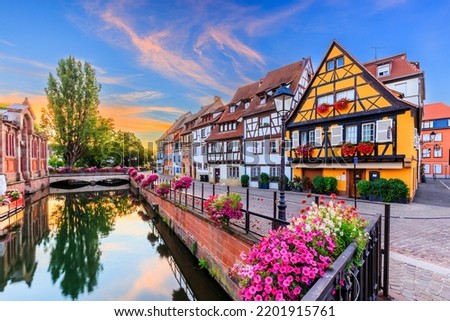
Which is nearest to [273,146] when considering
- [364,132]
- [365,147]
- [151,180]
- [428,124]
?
[364,132]

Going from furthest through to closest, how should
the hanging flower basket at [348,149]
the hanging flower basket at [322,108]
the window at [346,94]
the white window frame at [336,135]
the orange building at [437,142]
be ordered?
the orange building at [437,142]
the hanging flower basket at [322,108]
the white window frame at [336,135]
the window at [346,94]
the hanging flower basket at [348,149]

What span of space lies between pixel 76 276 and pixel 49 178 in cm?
3111

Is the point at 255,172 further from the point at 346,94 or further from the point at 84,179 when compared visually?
the point at 84,179

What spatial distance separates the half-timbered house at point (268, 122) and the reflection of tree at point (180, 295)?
1430 centimetres

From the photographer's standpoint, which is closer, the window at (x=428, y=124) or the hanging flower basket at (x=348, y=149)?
the hanging flower basket at (x=348, y=149)

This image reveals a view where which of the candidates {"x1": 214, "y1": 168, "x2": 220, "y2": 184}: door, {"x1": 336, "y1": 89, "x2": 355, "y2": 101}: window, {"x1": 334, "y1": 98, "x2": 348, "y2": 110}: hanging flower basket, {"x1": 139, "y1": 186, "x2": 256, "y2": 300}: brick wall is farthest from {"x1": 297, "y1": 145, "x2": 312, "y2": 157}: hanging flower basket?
{"x1": 214, "y1": 168, "x2": 220, "y2": 184}: door

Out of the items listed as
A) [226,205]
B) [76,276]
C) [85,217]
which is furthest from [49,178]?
[226,205]

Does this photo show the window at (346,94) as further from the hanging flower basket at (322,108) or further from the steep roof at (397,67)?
the steep roof at (397,67)

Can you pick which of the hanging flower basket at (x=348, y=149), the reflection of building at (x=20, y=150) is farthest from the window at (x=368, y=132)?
the reflection of building at (x=20, y=150)

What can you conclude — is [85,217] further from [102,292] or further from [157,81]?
[157,81]

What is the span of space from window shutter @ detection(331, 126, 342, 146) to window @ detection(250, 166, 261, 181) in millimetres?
7874

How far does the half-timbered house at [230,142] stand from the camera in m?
24.1

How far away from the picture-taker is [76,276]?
27.7 feet

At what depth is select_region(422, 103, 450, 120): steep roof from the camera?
118 feet
